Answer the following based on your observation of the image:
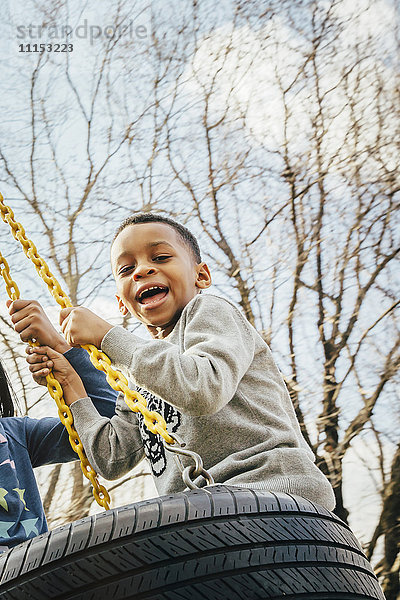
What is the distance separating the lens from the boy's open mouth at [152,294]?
123 cm

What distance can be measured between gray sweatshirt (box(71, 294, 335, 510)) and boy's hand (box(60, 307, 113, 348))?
0.02 m

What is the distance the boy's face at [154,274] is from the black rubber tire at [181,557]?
55 cm

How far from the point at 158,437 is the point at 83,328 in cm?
25

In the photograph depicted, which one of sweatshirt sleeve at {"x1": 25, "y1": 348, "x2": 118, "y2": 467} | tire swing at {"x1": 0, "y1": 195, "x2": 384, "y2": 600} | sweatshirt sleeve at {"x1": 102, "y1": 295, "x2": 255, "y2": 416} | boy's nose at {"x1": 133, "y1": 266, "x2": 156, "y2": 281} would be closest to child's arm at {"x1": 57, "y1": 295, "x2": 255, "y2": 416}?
sweatshirt sleeve at {"x1": 102, "y1": 295, "x2": 255, "y2": 416}

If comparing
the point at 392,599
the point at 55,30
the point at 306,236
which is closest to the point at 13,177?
the point at 55,30

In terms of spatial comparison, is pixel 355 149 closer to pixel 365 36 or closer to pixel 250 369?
pixel 365 36

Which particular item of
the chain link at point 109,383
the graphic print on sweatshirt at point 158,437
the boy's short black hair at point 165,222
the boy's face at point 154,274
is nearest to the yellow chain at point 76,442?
the chain link at point 109,383

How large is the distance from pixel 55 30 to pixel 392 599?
3.74 m

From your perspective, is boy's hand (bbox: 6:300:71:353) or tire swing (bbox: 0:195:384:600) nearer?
tire swing (bbox: 0:195:384:600)

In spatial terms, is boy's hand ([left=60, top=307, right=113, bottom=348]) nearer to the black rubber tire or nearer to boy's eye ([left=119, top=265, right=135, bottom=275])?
boy's eye ([left=119, top=265, right=135, bottom=275])

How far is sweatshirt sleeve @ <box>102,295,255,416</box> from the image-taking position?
96cm

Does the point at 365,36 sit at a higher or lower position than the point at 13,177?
higher

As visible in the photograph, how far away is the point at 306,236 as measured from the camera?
3336mm

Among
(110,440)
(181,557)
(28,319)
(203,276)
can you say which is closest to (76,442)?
(110,440)
